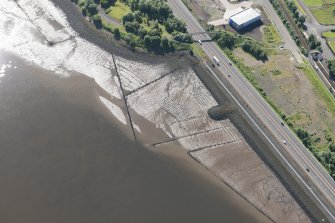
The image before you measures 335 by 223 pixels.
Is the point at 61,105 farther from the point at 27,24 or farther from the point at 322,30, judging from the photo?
the point at 322,30

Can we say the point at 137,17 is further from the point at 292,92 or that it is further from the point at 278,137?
the point at 278,137

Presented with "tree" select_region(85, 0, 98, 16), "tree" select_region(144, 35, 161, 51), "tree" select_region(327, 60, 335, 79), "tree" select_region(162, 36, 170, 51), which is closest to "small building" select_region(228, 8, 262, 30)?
"tree" select_region(162, 36, 170, 51)

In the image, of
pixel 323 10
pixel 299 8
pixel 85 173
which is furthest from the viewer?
pixel 299 8

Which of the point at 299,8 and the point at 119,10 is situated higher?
the point at 119,10

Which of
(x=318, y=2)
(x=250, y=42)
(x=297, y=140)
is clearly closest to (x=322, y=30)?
(x=318, y=2)

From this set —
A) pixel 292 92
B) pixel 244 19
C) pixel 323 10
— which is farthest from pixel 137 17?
pixel 323 10

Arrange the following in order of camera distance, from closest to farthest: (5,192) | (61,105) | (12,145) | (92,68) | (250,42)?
(5,192), (12,145), (61,105), (92,68), (250,42)

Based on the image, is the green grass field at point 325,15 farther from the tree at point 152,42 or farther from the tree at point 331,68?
the tree at point 152,42
